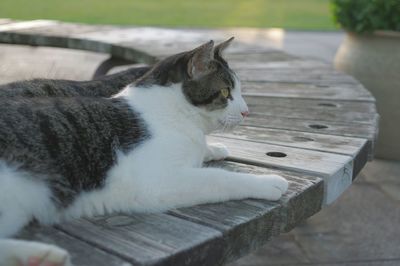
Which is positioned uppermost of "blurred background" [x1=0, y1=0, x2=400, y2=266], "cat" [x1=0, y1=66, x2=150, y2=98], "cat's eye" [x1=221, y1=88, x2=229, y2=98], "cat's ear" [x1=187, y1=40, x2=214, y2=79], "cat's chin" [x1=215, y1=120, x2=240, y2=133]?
"cat's ear" [x1=187, y1=40, x2=214, y2=79]

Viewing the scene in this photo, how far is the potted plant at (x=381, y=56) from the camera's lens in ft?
14.3

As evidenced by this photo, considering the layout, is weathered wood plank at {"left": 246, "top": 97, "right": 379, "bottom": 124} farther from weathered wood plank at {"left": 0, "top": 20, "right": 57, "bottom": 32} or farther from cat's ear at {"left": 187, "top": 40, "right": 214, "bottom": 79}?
weathered wood plank at {"left": 0, "top": 20, "right": 57, "bottom": 32}

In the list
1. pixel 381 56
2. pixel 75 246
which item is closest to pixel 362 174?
pixel 381 56

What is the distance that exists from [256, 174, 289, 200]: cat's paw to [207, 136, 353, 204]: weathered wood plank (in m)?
0.18

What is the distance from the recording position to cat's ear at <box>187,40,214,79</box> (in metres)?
1.79

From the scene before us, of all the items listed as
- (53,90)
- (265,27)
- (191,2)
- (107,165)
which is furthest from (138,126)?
(191,2)

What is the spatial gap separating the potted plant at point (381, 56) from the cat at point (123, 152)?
2.85 meters

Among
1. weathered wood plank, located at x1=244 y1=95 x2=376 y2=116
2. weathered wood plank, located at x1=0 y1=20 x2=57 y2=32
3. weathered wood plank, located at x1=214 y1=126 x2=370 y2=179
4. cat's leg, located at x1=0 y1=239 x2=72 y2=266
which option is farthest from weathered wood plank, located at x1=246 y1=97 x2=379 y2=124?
weathered wood plank, located at x1=0 y1=20 x2=57 y2=32

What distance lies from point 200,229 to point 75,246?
12.3 inches

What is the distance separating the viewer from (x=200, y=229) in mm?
1385

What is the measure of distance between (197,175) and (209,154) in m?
0.32

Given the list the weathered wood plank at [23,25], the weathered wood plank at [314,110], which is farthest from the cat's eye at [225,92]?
the weathered wood plank at [23,25]

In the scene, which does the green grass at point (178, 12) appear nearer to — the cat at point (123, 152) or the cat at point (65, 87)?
the cat at point (65, 87)

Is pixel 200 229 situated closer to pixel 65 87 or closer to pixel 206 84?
pixel 206 84
